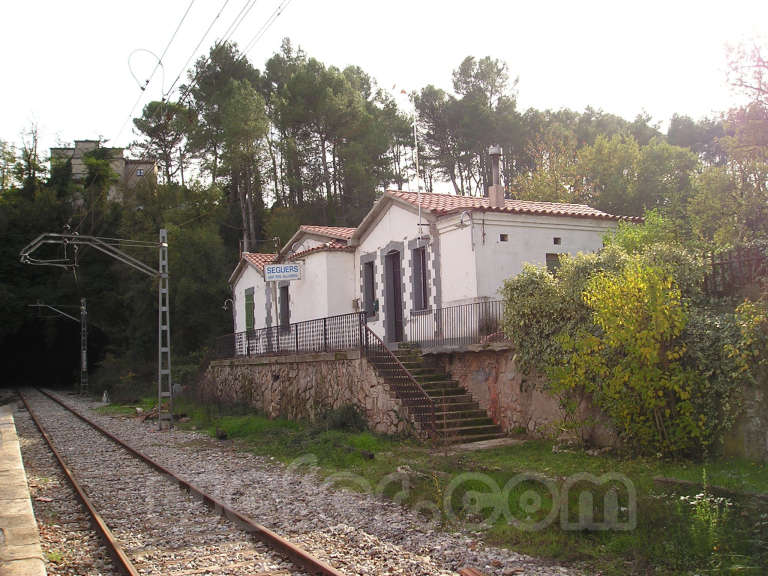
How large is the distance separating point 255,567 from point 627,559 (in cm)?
343

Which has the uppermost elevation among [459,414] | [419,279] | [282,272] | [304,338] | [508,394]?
[282,272]

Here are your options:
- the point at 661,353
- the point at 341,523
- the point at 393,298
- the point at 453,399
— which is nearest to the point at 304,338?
the point at 393,298

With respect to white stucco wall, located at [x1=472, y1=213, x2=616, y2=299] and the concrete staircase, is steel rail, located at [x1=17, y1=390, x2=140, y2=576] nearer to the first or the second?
the concrete staircase

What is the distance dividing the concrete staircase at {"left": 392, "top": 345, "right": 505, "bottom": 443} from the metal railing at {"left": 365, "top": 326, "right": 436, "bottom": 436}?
0.24 meters

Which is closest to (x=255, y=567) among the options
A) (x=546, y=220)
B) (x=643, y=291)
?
(x=643, y=291)

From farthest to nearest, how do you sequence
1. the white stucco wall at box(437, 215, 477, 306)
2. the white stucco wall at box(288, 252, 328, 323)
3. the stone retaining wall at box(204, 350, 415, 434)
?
the white stucco wall at box(288, 252, 328, 323) < the white stucco wall at box(437, 215, 477, 306) < the stone retaining wall at box(204, 350, 415, 434)

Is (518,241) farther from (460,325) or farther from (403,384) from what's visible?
(403,384)

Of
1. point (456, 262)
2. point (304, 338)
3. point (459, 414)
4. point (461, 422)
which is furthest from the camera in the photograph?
point (304, 338)

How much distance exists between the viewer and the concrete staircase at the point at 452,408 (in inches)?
542

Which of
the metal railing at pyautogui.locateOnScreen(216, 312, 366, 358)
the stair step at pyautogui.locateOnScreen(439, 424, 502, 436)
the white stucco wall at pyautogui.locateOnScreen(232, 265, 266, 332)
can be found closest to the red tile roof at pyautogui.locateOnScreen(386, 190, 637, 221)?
the metal railing at pyautogui.locateOnScreen(216, 312, 366, 358)

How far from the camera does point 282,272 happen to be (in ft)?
72.5

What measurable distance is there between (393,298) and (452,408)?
5.64m

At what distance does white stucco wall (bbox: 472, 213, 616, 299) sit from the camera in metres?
16.3

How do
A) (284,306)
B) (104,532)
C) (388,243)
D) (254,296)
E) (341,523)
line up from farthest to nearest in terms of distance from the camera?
1. (254,296)
2. (284,306)
3. (388,243)
4. (341,523)
5. (104,532)
